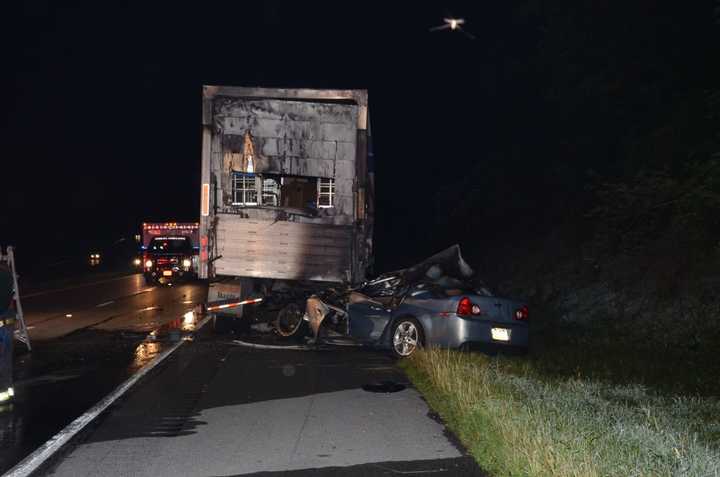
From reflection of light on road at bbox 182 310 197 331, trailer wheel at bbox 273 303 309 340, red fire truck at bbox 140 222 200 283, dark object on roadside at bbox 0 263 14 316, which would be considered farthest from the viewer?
red fire truck at bbox 140 222 200 283

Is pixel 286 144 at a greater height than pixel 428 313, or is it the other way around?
pixel 286 144

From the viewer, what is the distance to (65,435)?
8.05 m

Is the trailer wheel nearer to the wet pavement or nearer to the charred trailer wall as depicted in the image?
the charred trailer wall

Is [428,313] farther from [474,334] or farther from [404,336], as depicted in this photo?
[474,334]

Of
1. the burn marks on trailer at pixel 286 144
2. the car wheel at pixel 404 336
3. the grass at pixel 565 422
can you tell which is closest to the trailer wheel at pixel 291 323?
the burn marks on trailer at pixel 286 144

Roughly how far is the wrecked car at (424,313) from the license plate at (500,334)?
0.01m

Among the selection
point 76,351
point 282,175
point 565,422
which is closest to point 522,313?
point 282,175

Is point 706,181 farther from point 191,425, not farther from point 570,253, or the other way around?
point 191,425

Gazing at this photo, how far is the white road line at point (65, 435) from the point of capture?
6.89 metres

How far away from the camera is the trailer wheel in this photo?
16.3 meters

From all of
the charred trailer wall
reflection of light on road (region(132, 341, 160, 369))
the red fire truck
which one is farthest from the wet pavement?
the red fire truck

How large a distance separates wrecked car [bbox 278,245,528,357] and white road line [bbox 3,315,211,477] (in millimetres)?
3867

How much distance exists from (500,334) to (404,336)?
1.52 meters

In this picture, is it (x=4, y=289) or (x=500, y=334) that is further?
(x=500, y=334)
